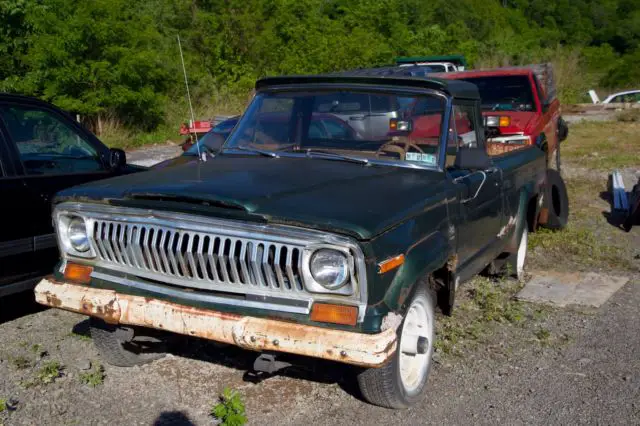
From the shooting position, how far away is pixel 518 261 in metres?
6.56

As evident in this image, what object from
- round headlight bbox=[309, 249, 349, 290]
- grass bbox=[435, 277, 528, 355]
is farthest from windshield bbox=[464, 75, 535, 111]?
round headlight bbox=[309, 249, 349, 290]

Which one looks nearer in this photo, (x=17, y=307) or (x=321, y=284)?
(x=321, y=284)

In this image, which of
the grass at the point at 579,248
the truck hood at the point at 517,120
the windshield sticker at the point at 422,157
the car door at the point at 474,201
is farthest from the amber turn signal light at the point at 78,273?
the truck hood at the point at 517,120

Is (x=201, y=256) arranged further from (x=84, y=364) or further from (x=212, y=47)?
(x=212, y=47)

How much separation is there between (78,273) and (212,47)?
23.5 m

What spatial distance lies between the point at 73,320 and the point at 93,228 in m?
1.78

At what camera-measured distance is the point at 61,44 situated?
16.4m

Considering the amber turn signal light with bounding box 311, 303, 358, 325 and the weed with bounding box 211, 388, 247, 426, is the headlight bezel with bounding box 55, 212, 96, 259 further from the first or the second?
the amber turn signal light with bounding box 311, 303, 358, 325

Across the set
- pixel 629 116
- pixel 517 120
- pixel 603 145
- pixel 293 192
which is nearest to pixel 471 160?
pixel 293 192

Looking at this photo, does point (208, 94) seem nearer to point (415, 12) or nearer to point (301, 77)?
point (301, 77)

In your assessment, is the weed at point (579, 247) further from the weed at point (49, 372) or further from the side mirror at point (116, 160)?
the weed at point (49, 372)

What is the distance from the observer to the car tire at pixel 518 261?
632 cm

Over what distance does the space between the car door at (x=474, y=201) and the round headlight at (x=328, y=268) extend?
132 centimetres

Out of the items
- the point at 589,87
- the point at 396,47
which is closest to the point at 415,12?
the point at 396,47
